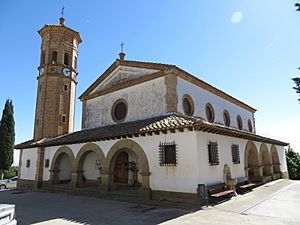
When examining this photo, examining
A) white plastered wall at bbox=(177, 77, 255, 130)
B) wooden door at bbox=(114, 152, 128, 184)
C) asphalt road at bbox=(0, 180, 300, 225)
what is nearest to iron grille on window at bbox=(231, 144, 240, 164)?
asphalt road at bbox=(0, 180, 300, 225)

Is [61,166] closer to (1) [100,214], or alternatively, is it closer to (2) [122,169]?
(2) [122,169]

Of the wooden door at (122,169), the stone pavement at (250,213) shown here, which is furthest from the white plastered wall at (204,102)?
the stone pavement at (250,213)

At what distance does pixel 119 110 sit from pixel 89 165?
4549mm

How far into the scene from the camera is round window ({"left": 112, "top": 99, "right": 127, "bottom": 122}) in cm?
1462

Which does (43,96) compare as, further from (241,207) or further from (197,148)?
(241,207)

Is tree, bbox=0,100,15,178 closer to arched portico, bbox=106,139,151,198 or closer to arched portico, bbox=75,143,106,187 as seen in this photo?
arched portico, bbox=75,143,106,187

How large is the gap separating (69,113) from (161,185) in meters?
11.7

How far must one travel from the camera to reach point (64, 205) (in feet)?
32.2

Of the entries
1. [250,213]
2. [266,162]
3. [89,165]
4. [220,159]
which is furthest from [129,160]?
[266,162]

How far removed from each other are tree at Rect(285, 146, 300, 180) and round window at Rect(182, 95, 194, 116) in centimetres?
1511

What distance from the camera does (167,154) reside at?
9.68 m

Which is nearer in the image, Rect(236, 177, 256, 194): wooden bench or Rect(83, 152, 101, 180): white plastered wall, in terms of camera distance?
Rect(236, 177, 256, 194): wooden bench

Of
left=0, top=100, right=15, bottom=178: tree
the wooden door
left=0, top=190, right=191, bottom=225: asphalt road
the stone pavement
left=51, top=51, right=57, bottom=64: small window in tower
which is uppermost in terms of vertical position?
left=51, top=51, right=57, bottom=64: small window in tower

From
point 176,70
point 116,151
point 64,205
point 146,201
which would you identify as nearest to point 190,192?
point 146,201
